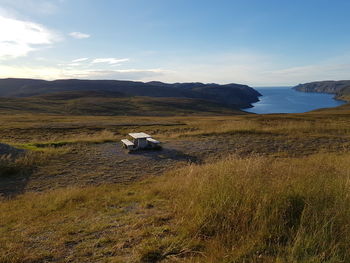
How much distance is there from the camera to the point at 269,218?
131 inches

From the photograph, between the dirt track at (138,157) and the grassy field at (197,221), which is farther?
the dirt track at (138,157)

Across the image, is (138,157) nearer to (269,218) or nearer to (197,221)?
(197,221)

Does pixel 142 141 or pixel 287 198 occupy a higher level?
pixel 287 198

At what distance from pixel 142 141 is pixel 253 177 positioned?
1001 centimetres

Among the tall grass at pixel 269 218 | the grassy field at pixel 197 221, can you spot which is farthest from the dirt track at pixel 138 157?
the tall grass at pixel 269 218

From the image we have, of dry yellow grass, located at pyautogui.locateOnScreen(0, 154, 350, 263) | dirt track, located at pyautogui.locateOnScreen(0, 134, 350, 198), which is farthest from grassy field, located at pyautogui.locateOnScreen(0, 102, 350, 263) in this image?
dirt track, located at pyautogui.locateOnScreen(0, 134, 350, 198)

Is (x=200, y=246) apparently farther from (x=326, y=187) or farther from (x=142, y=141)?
(x=142, y=141)

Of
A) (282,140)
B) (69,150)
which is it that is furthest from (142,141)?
(282,140)

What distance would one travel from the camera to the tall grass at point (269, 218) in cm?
276

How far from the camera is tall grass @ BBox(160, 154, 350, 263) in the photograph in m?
2.76

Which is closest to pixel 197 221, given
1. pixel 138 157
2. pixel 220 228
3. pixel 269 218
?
pixel 220 228

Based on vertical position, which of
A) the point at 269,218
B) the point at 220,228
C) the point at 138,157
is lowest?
the point at 138,157

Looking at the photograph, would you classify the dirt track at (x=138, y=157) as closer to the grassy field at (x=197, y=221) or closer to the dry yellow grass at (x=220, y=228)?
the grassy field at (x=197, y=221)

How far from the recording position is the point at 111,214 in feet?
16.6
